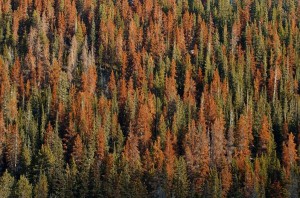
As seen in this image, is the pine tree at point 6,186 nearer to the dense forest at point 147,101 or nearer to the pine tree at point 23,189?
the dense forest at point 147,101

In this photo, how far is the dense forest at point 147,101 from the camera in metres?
98.6

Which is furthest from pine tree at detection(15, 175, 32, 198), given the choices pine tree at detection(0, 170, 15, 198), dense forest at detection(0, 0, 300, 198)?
pine tree at detection(0, 170, 15, 198)

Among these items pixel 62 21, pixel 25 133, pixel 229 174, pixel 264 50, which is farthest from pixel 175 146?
pixel 62 21

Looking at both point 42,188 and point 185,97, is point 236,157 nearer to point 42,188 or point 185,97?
point 185,97

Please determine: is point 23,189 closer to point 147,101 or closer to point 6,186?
point 6,186

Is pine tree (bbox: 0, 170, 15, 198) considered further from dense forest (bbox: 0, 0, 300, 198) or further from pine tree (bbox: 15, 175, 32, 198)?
pine tree (bbox: 15, 175, 32, 198)

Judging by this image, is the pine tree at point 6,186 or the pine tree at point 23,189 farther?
the pine tree at point 6,186

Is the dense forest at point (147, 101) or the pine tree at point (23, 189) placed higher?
the dense forest at point (147, 101)

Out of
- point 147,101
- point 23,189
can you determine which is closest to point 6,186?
point 23,189

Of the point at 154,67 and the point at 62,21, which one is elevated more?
the point at 62,21

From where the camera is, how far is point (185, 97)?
449 ft

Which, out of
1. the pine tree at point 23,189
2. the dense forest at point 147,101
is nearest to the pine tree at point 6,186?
the dense forest at point 147,101

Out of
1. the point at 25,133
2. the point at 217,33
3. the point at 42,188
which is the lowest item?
the point at 42,188

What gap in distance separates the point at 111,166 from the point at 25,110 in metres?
38.4
